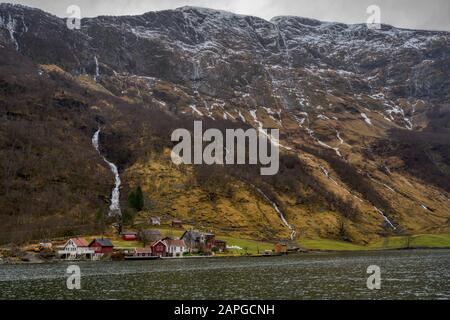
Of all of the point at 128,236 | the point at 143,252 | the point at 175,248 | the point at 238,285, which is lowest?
the point at 175,248

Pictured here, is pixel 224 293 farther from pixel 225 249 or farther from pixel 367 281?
pixel 225 249

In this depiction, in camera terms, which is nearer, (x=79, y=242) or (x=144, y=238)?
(x=79, y=242)

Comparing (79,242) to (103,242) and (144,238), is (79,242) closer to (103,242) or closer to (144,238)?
(103,242)

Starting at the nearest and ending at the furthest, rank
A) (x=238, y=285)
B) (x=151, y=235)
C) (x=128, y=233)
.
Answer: (x=238, y=285)
(x=151, y=235)
(x=128, y=233)

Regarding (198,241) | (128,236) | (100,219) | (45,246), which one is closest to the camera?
(45,246)

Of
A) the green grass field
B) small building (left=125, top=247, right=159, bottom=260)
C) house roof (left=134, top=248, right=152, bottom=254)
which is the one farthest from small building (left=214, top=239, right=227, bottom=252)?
house roof (left=134, top=248, right=152, bottom=254)

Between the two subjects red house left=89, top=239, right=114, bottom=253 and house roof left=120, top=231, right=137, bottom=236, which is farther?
house roof left=120, top=231, right=137, bottom=236

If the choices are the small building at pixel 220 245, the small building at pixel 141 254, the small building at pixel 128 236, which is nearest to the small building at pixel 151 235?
the small building at pixel 128 236

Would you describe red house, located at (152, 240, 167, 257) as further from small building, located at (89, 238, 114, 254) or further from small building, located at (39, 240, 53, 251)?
small building, located at (39, 240, 53, 251)

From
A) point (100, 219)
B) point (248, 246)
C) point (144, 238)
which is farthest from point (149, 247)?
point (248, 246)
